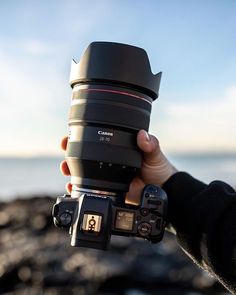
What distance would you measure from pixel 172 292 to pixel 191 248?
4.69 meters

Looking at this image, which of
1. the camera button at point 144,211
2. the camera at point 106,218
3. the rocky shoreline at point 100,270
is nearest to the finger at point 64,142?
the camera at point 106,218

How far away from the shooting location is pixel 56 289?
727cm

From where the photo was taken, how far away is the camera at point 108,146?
8.36ft

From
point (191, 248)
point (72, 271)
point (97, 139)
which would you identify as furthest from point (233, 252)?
point (72, 271)

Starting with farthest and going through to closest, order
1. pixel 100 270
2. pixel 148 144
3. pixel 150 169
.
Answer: pixel 100 270 → pixel 150 169 → pixel 148 144

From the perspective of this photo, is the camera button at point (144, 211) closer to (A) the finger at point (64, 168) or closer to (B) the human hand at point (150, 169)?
(B) the human hand at point (150, 169)

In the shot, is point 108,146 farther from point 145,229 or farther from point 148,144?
point 145,229

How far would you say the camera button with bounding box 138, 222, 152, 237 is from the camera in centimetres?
260

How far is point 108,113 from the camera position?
102 inches

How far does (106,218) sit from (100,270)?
16.5ft

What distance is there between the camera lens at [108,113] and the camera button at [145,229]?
0.66 ft

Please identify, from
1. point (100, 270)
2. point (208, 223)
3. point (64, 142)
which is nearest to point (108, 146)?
point (64, 142)

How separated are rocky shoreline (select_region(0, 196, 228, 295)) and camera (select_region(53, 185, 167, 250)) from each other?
15.3ft

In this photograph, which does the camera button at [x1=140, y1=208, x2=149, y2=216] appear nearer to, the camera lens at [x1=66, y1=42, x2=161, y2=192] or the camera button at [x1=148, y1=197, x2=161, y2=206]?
the camera button at [x1=148, y1=197, x2=161, y2=206]
